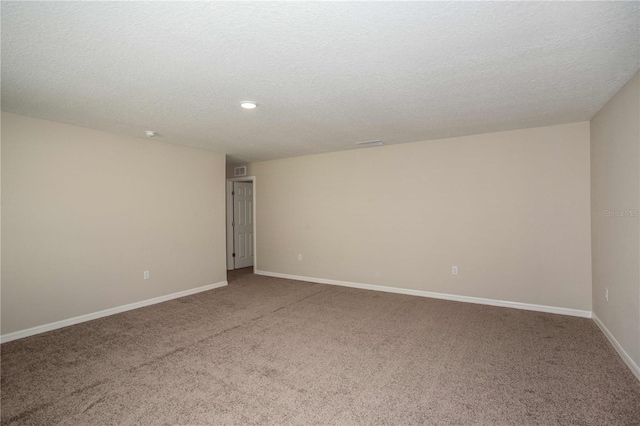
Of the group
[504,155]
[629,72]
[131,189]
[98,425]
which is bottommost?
[98,425]

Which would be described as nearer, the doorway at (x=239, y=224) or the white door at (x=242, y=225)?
the doorway at (x=239, y=224)

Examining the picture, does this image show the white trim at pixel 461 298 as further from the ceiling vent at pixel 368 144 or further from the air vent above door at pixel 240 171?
the air vent above door at pixel 240 171

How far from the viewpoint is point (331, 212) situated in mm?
6047

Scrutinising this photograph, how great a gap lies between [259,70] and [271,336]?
8.48 ft

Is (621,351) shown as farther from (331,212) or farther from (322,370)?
(331,212)

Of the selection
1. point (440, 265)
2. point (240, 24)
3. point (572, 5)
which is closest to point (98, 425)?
point (240, 24)

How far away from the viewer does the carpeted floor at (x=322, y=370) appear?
2.18 m

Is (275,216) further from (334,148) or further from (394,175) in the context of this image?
(394,175)

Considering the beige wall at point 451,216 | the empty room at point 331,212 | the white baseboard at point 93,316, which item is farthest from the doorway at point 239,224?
the white baseboard at point 93,316

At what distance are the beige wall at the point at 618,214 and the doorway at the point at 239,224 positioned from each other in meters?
5.83

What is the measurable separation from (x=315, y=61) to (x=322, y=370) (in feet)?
7.93

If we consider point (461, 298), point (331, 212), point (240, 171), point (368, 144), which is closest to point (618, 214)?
point (461, 298)

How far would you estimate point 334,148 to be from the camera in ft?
18.5

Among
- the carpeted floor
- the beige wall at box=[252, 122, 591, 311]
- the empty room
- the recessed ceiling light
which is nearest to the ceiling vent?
the empty room
